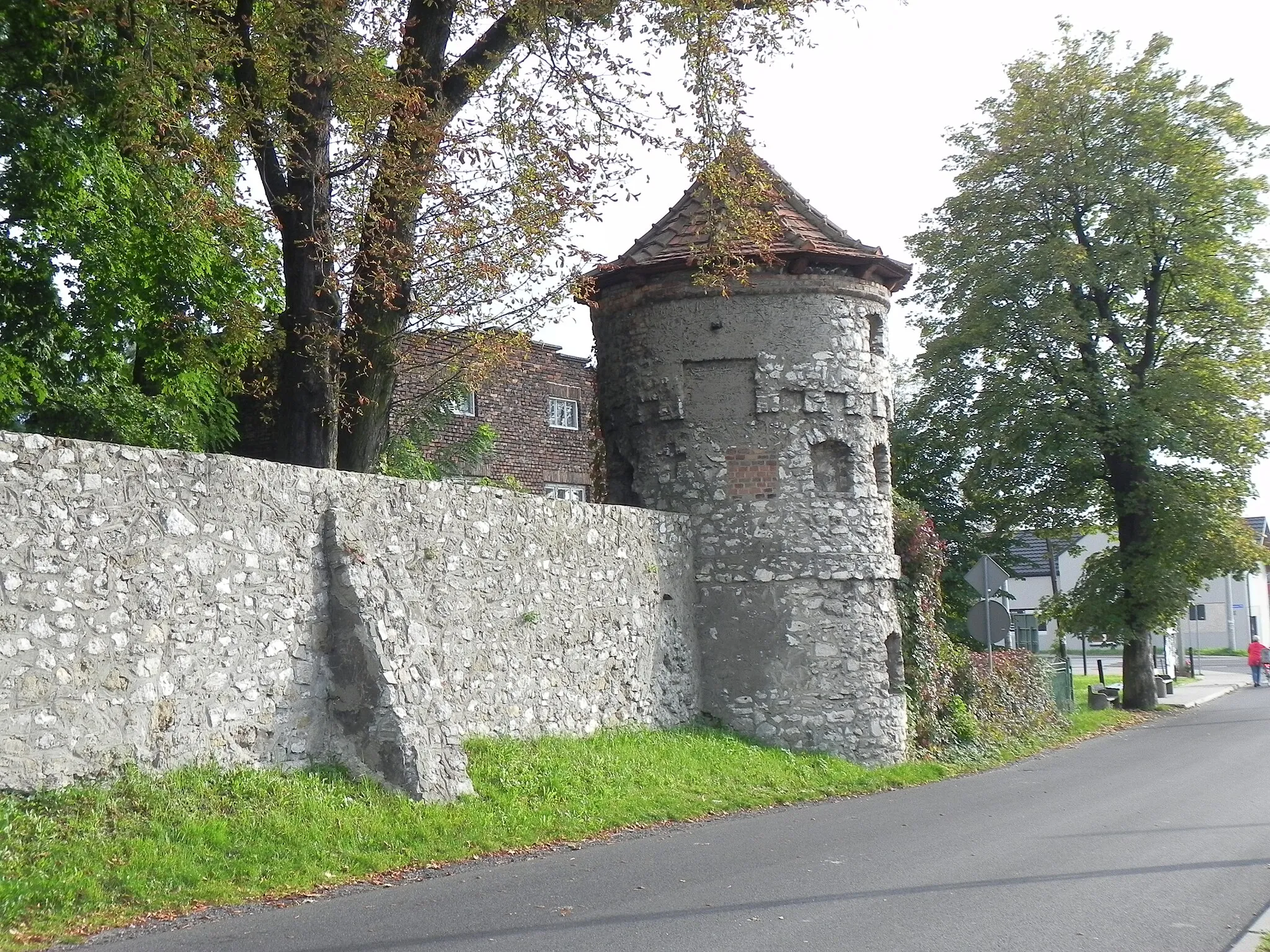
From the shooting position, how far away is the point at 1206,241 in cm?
2708

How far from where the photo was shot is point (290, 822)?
9.14 m

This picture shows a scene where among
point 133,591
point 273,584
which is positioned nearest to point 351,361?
point 273,584

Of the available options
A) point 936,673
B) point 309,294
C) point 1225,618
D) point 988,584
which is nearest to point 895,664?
point 936,673

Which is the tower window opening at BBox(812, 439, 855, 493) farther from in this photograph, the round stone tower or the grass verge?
the grass verge

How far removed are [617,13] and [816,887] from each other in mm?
9446

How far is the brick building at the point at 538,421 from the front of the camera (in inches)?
1098

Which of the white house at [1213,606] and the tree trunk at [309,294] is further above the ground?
the tree trunk at [309,294]

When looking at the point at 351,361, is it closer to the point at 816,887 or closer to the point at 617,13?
the point at 617,13

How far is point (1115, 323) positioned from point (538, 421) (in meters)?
13.3

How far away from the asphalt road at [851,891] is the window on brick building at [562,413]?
17871 mm

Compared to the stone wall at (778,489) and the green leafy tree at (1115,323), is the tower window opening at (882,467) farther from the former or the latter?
the green leafy tree at (1115,323)

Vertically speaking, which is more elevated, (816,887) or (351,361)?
(351,361)

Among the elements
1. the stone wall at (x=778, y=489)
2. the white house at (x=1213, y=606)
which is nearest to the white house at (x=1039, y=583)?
the white house at (x=1213, y=606)

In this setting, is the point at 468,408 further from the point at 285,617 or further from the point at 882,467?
the point at 285,617
